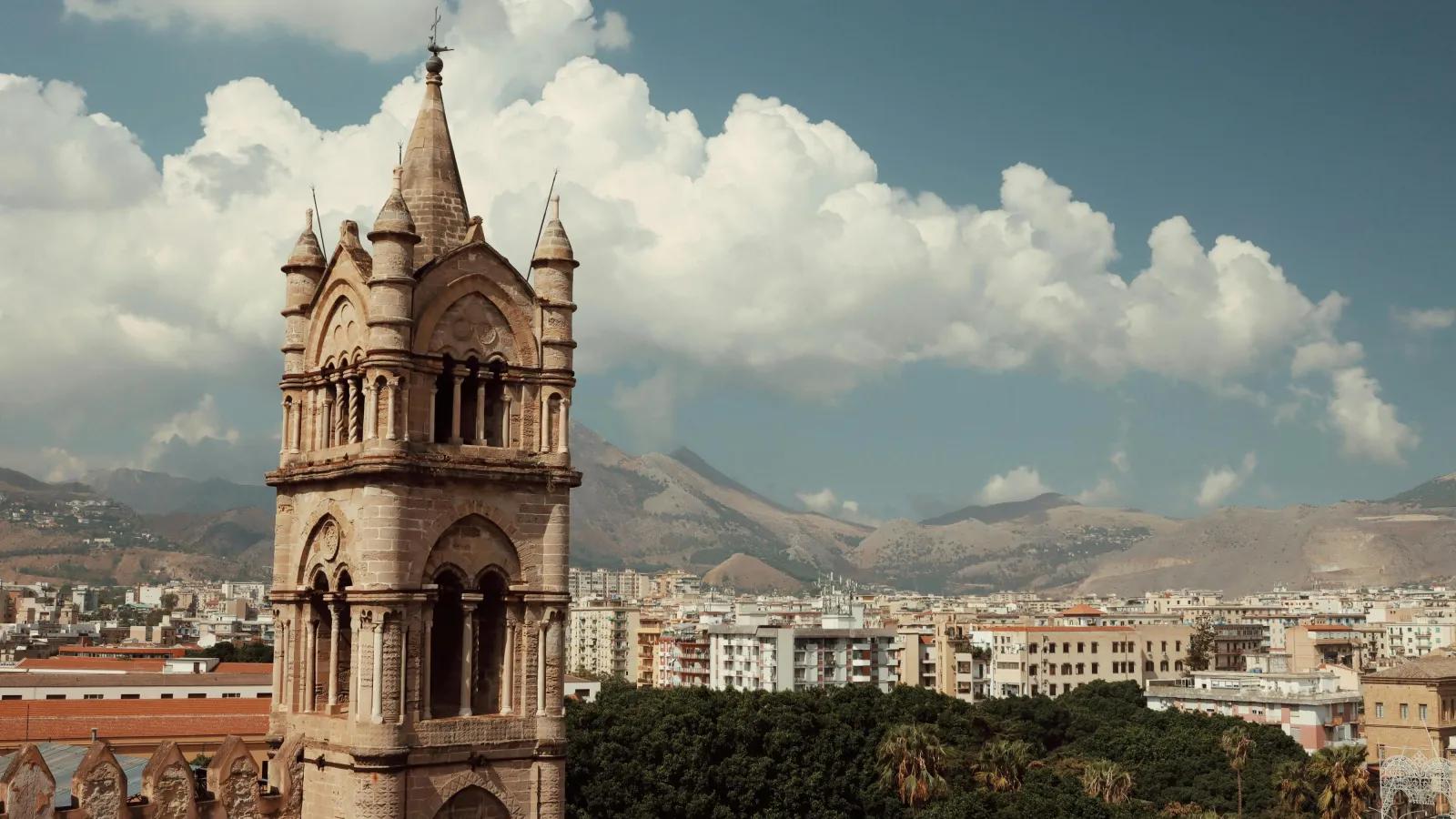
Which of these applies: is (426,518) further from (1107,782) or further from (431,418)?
(1107,782)

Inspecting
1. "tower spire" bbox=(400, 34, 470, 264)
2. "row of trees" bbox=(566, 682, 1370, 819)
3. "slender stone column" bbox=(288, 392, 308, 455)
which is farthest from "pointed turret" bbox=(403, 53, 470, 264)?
"row of trees" bbox=(566, 682, 1370, 819)

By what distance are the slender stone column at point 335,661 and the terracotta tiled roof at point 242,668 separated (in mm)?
89612

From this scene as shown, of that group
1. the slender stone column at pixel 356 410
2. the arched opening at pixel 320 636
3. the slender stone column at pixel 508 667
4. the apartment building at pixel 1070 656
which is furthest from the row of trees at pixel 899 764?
the apartment building at pixel 1070 656

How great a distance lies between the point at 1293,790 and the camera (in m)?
77.3

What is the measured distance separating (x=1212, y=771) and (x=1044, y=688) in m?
69.2

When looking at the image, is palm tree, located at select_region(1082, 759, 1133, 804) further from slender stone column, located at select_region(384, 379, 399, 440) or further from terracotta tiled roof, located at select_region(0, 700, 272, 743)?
slender stone column, located at select_region(384, 379, 399, 440)

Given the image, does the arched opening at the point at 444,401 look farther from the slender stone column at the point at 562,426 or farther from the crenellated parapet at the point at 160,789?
the crenellated parapet at the point at 160,789

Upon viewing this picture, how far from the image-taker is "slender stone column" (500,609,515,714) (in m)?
24.3

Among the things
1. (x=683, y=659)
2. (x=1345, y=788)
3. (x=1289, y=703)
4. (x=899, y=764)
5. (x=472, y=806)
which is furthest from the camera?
(x=683, y=659)

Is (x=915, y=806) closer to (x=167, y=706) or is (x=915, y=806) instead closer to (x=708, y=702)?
(x=708, y=702)

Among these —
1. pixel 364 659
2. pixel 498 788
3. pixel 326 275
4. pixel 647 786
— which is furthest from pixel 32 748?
pixel 647 786

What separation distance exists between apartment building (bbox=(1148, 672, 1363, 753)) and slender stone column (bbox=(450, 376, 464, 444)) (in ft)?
329

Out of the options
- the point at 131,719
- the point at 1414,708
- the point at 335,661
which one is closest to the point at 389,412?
the point at 335,661

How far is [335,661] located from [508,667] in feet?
9.17
